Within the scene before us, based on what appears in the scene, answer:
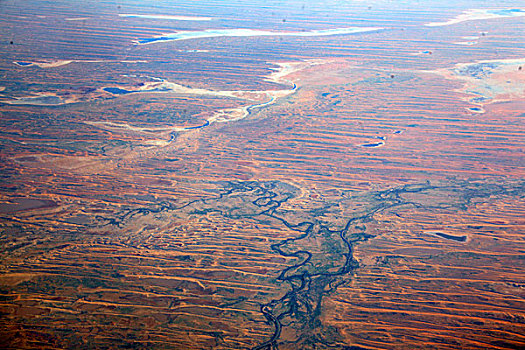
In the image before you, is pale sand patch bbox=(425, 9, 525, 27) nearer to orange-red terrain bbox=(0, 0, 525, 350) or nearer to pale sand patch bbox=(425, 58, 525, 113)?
pale sand patch bbox=(425, 58, 525, 113)

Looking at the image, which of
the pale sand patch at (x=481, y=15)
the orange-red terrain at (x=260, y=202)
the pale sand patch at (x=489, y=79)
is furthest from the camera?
the pale sand patch at (x=481, y=15)

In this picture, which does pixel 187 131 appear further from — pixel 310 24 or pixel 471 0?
pixel 471 0

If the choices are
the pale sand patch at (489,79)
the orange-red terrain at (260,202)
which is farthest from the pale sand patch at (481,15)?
the orange-red terrain at (260,202)

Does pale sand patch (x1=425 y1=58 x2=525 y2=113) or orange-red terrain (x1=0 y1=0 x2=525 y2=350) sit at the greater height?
pale sand patch (x1=425 y1=58 x2=525 y2=113)

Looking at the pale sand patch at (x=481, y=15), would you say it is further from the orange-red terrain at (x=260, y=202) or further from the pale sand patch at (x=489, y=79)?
the orange-red terrain at (x=260, y=202)

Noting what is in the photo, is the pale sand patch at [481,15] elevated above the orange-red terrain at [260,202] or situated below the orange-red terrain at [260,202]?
above

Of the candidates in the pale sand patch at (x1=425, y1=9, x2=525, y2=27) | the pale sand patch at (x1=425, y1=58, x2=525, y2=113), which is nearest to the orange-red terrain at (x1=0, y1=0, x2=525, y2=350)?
the pale sand patch at (x1=425, y1=58, x2=525, y2=113)

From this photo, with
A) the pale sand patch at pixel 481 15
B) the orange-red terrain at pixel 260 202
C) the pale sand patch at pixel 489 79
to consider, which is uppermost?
the pale sand patch at pixel 481 15

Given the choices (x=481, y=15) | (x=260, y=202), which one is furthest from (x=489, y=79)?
(x=481, y=15)

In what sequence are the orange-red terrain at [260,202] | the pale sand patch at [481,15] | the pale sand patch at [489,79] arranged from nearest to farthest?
the orange-red terrain at [260,202] → the pale sand patch at [489,79] → the pale sand patch at [481,15]
